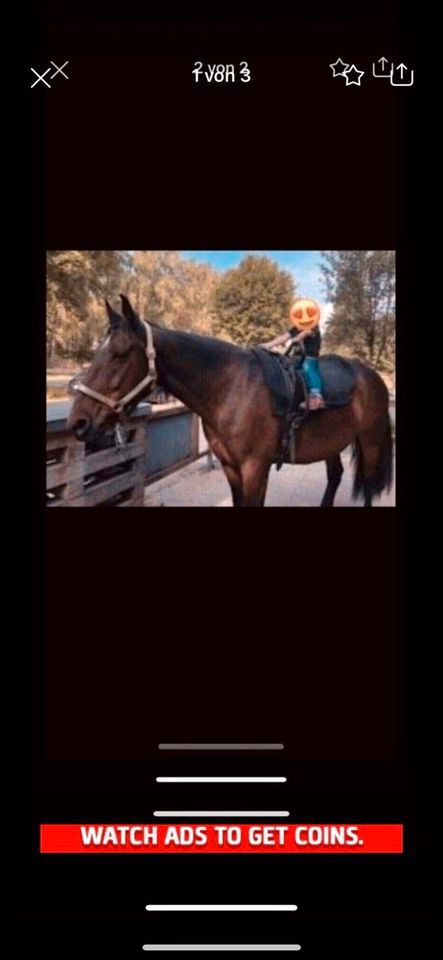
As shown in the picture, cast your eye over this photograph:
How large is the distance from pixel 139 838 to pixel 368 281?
2930 millimetres

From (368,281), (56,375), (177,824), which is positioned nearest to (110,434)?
(56,375)

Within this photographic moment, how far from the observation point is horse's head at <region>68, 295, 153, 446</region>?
4.45m

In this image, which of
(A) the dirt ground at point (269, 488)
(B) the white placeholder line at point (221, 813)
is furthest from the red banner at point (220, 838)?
(A) the dirt ground at point (269, 488)

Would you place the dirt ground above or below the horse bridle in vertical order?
below

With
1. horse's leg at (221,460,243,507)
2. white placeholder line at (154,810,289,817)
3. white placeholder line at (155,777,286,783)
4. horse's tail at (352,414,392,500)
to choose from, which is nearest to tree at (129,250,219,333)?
horse's leg at (221,460,243,507)

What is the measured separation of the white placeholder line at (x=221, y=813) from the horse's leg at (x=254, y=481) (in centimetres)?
148

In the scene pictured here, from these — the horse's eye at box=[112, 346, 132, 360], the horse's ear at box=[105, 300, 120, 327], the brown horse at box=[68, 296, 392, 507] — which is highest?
the horse's ear at box=[105, 300, 120, 327]

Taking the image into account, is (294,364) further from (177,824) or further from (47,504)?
(177,824)

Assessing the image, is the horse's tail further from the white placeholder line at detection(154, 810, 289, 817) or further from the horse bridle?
the white placeholder line at detection(154, 810, 289, 817)

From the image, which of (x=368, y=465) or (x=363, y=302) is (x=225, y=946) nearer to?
(x=368, y=465)

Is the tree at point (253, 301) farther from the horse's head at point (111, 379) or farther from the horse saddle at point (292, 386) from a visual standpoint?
the horse's head at point (111, 379)

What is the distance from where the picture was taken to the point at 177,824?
13.9ft

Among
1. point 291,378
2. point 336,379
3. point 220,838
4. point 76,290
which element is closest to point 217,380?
point 291,378

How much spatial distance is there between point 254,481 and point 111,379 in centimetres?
89
